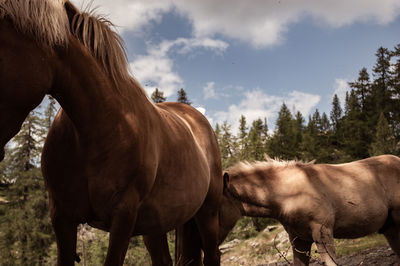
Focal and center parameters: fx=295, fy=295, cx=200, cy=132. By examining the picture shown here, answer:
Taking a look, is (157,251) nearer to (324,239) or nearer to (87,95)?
(87,95)

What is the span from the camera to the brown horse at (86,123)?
4.62 feet

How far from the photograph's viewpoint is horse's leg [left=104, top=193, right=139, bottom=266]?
1702 mm

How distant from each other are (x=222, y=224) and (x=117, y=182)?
11.7ft

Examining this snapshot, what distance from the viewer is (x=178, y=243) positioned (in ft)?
11.6

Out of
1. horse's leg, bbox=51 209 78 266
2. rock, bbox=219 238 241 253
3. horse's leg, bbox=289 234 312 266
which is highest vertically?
horse's leg, bbox=51 209 78 266

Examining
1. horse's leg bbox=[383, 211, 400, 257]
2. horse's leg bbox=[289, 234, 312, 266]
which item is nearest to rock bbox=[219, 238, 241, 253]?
horse's leg bbox=[289, 234, 312, 266]

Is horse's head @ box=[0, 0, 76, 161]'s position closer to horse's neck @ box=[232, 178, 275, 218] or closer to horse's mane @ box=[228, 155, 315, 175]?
horse's neck @ box=[232, 178, 275, 218]

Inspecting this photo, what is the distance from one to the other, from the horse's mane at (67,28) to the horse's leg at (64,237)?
96 centimetres

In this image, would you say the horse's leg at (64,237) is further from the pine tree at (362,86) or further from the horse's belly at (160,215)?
the pine tree at (362,86)

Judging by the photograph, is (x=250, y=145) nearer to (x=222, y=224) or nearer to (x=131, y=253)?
(x=131, y=253)

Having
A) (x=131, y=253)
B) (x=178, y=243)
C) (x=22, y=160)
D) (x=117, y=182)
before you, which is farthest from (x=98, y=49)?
(x=22, y=160)

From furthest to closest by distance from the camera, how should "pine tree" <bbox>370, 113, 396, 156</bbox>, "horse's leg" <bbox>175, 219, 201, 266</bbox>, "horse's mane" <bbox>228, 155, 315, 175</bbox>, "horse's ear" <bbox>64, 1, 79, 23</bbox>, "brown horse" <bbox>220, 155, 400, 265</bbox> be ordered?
"pine tree" <bbox>370, 113, 396, 156</bbox>
"horse's mane" <bbox>228, 155, 315, 175</bbox>
"brown horse" <bbox>220, 155, 400, 265</bbox>
"horse's leg" <bbox>175, 219, 201, 266</bbox>
"horse's ear" <bbox>64, 1, 79, 23</bbox>

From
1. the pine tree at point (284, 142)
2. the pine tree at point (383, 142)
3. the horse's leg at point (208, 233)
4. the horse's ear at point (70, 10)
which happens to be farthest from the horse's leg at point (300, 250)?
the pine tree at point (284, 142)

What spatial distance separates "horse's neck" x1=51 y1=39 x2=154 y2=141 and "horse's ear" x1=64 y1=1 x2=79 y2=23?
254 millimetres
